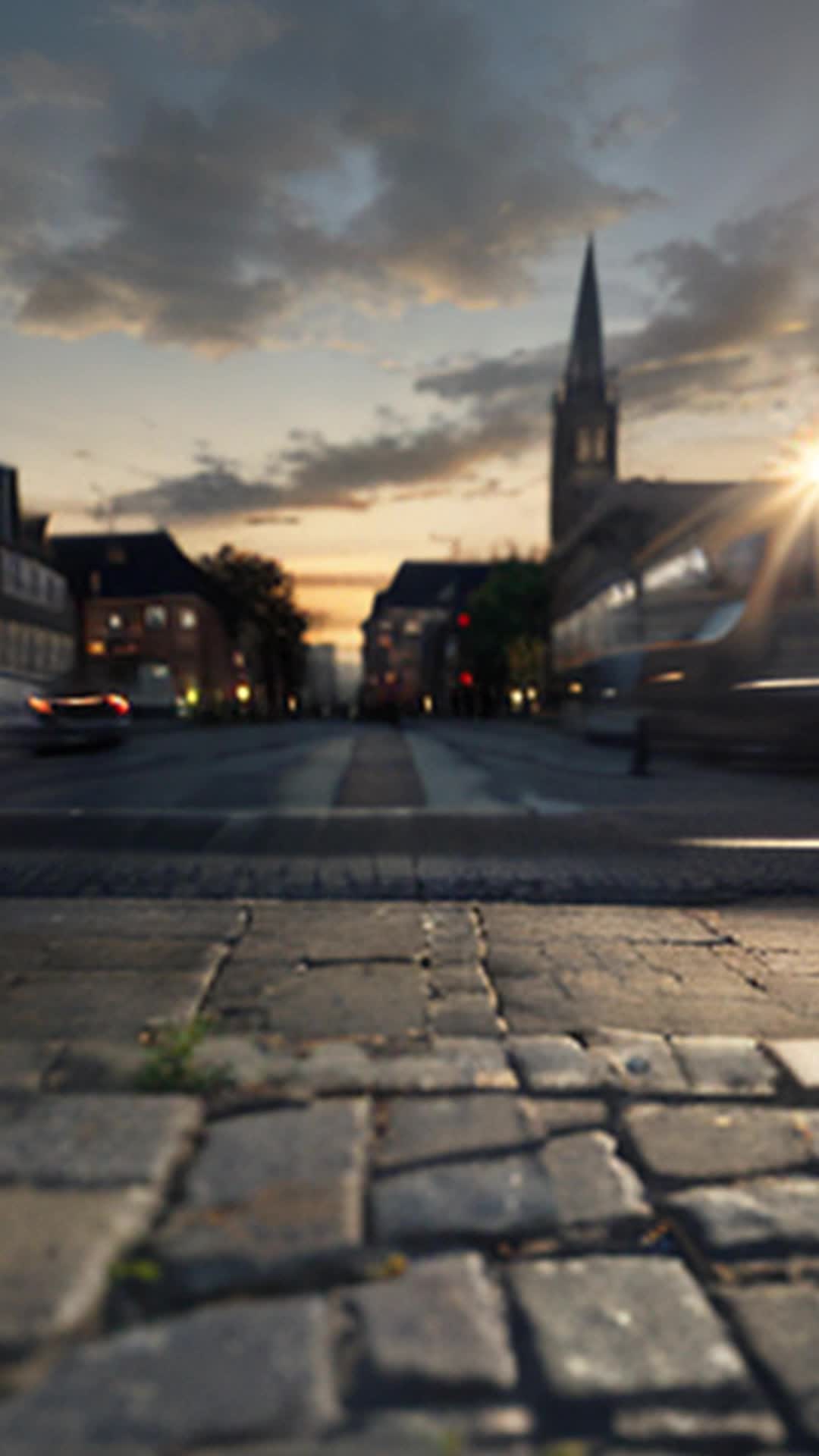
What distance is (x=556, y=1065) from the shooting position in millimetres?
2613

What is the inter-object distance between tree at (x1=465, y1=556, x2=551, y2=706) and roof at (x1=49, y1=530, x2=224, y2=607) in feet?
63.3

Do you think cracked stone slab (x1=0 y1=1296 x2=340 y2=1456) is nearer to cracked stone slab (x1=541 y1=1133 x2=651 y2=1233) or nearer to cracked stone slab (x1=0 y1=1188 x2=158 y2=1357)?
cracked stone slab (x1=0 y1=1188 x2=158 y2=1357)

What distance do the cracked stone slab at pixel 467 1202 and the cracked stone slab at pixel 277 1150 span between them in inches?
4.7

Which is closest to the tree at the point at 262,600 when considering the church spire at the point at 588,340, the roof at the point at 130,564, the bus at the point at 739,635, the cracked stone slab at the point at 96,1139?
the roof at the point at 130,564

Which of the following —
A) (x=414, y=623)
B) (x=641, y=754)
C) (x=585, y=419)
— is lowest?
(x=641, y=754)

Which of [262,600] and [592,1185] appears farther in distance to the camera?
[262,600]

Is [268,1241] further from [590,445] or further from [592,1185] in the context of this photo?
[590,445]

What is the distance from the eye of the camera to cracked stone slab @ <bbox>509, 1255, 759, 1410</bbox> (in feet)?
4.76

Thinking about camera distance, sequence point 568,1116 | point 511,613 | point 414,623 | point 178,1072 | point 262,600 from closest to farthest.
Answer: point 568,1116, point 178,1072, point 511,613, point 262,600, point 414,623

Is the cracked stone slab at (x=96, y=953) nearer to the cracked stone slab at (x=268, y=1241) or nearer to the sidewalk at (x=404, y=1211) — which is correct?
the sidewalk at (x=404, y=1211)

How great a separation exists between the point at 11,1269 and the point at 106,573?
7554 cm

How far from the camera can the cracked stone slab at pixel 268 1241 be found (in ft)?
5.44

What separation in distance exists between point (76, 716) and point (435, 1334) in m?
16.5

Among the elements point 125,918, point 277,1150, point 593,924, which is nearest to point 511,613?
point 593,924
